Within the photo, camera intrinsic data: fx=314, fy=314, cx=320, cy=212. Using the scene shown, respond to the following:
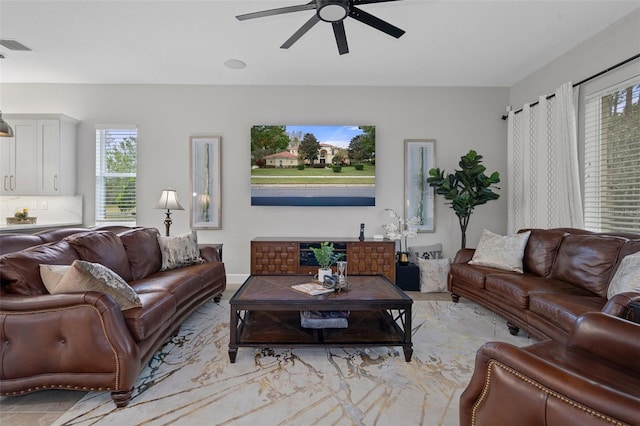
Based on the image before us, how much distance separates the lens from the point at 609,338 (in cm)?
136

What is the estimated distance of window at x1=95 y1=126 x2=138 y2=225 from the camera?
460cm

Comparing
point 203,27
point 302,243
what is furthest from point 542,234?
point 203,27

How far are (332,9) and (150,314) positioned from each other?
2.38 m

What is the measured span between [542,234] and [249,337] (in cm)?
305

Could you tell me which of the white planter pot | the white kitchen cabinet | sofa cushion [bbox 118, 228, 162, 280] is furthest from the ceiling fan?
the white kitchen cabinet

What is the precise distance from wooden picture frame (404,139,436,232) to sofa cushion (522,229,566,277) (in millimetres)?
1440

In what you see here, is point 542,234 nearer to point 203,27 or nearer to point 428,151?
point 428,151

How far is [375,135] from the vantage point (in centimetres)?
459

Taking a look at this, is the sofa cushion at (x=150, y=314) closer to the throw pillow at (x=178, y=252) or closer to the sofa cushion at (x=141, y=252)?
the sofa cushion at (x=141, y=252)

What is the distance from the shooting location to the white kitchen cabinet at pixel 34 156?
4.17m

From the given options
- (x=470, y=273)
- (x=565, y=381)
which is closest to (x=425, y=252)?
(x=470, y=273)

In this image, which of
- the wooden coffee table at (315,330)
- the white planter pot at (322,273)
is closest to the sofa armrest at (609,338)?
the wooden coffee table at (315,330)

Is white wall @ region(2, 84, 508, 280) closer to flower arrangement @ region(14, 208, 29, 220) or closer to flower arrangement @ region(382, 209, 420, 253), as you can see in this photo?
flower arrangement @ region(382, 209, 420, 253)

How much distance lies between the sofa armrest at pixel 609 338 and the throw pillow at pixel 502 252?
1.91m
